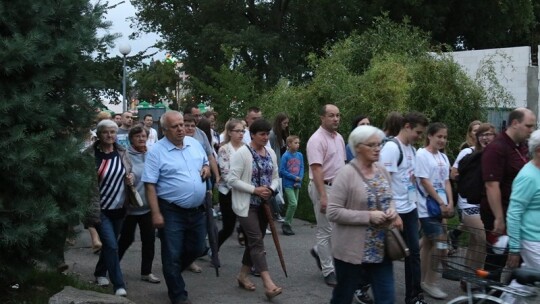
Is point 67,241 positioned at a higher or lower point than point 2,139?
lower

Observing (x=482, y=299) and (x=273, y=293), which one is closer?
(x=482, y=299)

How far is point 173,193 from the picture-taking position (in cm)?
710

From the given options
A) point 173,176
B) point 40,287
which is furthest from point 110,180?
point 40,287

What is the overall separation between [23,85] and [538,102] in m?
14.6

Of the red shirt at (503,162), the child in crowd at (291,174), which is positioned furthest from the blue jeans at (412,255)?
the child in crowd at (291,174)

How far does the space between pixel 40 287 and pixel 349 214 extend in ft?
10.8

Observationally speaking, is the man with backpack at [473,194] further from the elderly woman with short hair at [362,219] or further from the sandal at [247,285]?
the sandal at [247,285]

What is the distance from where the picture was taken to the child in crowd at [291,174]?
1155 centimetres

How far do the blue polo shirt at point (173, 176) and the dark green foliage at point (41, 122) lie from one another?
2.30 feet

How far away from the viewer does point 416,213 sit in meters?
7.05

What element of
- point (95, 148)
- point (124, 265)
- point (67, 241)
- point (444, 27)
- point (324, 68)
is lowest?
point (124, 265)

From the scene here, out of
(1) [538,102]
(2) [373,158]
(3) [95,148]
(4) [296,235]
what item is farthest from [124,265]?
(1) [538,102]

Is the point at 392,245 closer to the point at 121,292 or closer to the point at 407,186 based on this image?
the point at 407,186

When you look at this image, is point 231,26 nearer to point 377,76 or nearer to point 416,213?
point 377,76
